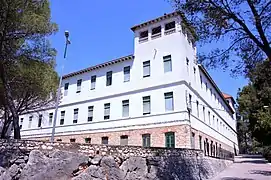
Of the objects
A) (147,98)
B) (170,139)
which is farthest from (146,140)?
(147,98)

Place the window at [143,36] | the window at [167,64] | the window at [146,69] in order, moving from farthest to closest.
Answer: the window at [143,36] → the window at [146,69] → the window at [167,64]

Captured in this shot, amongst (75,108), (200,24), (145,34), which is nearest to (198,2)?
(200,24)


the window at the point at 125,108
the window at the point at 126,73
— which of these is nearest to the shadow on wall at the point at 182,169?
the window at the point at 125,108

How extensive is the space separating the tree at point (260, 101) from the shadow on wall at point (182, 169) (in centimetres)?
622

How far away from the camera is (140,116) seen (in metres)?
23.8

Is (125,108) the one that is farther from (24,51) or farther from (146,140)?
(24,51)

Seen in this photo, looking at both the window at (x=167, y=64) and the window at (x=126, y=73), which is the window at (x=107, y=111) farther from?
the window at (x=167, y=64)

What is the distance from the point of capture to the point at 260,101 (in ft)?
96.4

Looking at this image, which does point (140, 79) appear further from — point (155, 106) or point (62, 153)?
point (62, 153)

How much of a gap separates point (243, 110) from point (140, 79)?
20.2 meters

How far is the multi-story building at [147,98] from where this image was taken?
874 inches

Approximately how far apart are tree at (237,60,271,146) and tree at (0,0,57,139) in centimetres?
1093

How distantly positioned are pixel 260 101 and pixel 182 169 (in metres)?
18.3

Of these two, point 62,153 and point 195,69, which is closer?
point 62,153
